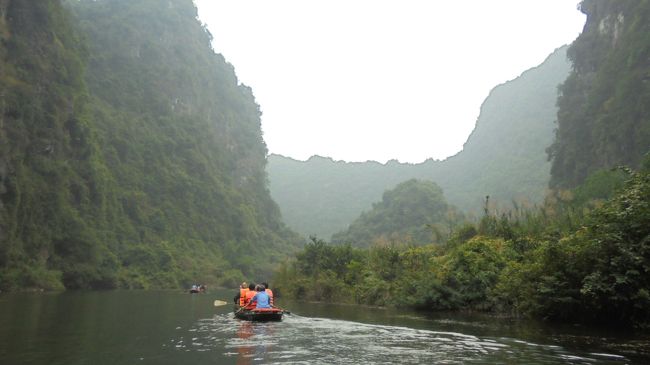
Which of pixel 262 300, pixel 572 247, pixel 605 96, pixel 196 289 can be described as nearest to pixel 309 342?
pixel 262 300

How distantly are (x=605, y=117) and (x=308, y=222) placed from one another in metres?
112

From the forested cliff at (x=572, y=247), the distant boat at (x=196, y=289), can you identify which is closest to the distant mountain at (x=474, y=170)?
the forested cliff at (x=572, y=247)

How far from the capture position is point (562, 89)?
60.1 meters

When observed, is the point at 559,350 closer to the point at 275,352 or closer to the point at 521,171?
the point at 275,352

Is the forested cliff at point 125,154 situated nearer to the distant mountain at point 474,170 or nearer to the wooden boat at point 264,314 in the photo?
the wooden boat at point 264,314

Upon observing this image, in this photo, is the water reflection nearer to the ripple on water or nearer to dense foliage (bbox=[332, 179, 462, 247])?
the ripple on water

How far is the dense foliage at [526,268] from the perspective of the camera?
1366cm

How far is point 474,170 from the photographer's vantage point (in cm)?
13725

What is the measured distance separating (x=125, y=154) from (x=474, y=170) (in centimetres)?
8661

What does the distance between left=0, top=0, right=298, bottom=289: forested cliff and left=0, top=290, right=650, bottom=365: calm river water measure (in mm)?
31332

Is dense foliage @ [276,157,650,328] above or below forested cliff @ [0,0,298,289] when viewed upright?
below

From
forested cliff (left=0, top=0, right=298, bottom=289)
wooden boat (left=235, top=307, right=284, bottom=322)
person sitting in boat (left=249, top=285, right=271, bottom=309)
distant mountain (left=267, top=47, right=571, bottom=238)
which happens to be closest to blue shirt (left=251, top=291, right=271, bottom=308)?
person sitting in boat (left=249, top=285, right=271, bottom=309)

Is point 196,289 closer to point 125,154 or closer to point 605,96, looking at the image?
point 605,96

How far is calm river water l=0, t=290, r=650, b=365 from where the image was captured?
33.7 feet
